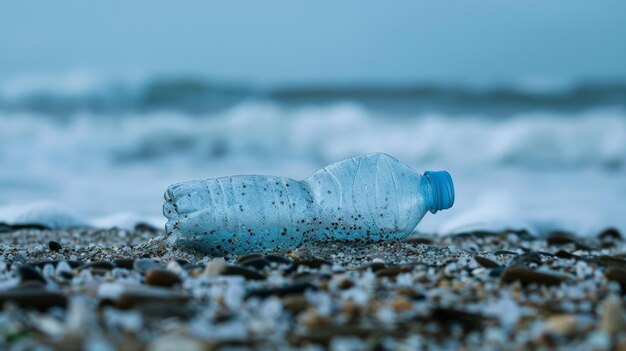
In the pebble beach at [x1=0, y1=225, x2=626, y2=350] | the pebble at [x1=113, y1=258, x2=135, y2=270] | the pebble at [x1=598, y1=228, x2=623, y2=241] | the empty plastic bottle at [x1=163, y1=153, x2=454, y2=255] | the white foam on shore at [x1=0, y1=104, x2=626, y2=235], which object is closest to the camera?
the pebble beach at [x1=0, y1=225, x2=626, y2=350]

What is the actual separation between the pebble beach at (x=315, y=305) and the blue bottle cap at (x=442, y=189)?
399 mm

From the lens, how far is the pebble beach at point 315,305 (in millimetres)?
1706

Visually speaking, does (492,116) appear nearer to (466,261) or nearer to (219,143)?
(219,143)

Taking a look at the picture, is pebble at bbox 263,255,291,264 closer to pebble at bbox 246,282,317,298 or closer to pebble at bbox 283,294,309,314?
pebble at bbox 246,282,317,298

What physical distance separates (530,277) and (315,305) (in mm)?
701

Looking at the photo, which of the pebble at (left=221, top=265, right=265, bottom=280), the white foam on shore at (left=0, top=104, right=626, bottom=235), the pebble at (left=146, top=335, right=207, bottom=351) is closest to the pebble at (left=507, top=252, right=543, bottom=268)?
the pebble at (left=221, top=265, right=265, bottom=280)

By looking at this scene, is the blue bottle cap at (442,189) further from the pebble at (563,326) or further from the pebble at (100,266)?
the pebble at (563,326)

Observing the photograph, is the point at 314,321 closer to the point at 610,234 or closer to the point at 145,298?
the point at 145,298

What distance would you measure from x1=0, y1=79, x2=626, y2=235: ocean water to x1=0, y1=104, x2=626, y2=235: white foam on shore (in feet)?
0.09

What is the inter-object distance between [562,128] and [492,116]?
124 cm

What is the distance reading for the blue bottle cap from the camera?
327cm

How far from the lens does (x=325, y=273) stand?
248 centimetres

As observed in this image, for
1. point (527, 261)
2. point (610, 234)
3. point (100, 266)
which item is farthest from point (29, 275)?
point (610, 234)

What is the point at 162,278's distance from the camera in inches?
89.5
